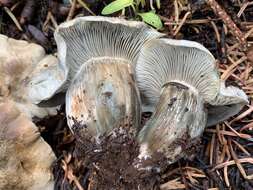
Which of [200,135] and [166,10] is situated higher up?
[166,10]

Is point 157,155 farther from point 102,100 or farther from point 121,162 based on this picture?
point 102,100

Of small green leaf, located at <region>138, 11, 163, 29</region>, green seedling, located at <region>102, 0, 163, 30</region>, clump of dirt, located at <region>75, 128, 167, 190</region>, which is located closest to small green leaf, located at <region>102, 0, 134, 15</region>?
green seedling, located at <region>102, 0, 163, 30</region>

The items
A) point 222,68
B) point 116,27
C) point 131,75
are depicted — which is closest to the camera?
point 116,27

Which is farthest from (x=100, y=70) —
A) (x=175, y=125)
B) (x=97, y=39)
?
(x=175, y=125)

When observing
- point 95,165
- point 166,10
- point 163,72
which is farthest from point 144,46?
point 95,165

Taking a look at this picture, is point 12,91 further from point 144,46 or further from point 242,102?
point 242,102

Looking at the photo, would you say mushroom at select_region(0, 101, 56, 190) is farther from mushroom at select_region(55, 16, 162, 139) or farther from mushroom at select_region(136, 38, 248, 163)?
mushroom at select_region(136, 38, 248, 163)

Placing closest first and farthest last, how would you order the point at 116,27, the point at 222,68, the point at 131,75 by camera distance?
the point at 116,27 < the point at 131,75 < the point at 222,68
